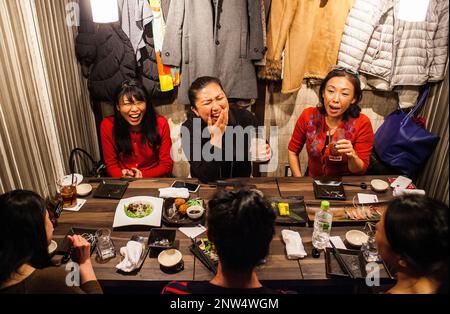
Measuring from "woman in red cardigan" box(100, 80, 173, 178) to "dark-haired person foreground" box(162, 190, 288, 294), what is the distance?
1.61 meters

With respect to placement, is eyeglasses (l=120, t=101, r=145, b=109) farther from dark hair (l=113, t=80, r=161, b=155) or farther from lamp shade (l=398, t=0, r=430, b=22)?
lamp shade (l=398, t=0, r=430, b=22)

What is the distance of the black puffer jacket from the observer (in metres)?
3.14

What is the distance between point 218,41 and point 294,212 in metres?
1.75

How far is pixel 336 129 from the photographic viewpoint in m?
2.72

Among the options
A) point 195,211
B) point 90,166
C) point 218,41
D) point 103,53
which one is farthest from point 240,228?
point 90,166

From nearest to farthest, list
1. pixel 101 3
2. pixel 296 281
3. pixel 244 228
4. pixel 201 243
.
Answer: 1. pixel 244 228
2. pixel 296 281
3. pixel 201 243
4. pixel 101 3

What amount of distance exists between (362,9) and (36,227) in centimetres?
293

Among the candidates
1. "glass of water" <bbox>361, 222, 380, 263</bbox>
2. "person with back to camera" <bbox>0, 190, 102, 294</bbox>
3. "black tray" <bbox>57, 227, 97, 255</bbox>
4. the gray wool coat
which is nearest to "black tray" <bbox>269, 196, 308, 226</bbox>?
"glass of water" <bbox>361, 222, 380, 263</bbox>

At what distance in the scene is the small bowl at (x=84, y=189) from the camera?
7.48ft

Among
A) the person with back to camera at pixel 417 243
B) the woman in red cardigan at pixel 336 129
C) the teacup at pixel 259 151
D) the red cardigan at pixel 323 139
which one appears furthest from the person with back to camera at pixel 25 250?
the red cardigan at pixel 323 139

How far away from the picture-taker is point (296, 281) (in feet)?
5.58

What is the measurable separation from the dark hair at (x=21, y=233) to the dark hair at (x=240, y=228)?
0.69 metres
